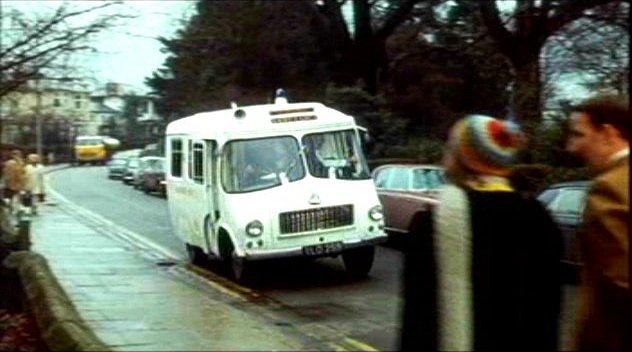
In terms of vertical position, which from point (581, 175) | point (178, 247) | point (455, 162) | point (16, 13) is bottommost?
point (178, 247)

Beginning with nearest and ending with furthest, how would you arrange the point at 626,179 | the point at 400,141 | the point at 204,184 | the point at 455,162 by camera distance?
the point at 626,179 → the point at 455,162 → the point at 204,184 → the point at 400,141

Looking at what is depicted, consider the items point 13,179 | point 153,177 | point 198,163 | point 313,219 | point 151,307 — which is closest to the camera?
point 151,307

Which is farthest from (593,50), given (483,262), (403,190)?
(483,262)

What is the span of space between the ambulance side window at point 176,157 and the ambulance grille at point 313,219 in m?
3.52

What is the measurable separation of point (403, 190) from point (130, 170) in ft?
119

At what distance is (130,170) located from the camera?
181 ft

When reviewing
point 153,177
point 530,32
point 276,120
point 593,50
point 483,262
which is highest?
point 530,32

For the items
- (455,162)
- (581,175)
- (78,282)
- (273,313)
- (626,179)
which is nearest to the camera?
(626,179)

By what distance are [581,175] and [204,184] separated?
8335mm

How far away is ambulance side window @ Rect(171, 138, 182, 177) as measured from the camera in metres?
18.1

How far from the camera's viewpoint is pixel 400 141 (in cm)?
3631

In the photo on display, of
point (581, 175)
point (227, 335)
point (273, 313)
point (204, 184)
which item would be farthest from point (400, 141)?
point (227, 335)

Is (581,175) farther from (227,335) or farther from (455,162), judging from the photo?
(455,162)

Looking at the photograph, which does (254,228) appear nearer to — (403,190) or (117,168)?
(403,190)
